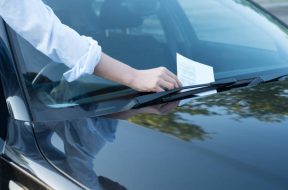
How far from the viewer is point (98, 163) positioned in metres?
1.48

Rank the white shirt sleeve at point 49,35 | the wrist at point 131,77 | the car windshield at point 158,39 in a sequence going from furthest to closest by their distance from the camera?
the car windshield at point 158,39 → the wrist at point 131,77 → the white shirt sleeve at point 49,35

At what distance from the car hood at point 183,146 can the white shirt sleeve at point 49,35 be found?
202 mm

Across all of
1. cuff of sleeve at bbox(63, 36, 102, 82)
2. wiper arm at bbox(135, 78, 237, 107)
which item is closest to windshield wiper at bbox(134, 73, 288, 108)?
wiper arm at bbox(135, 78, 237, 107)

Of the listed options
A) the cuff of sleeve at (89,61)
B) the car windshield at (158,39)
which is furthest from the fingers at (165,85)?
the cuff of sleeve at (89,61)

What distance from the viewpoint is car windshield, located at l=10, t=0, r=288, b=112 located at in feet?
6.33

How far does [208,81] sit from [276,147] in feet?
1.92

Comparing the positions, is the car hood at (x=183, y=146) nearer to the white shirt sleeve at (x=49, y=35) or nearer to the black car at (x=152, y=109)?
the black car at (x=152, y=109)

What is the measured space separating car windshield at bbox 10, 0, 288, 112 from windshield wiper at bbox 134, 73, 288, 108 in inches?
3.6

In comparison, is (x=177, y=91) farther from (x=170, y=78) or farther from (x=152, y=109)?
(x=152, y=109)

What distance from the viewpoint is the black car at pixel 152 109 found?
1.41 meters

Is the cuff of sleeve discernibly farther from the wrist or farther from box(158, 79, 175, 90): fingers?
box(158, 79, 175, 90): fingers

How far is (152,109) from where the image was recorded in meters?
1.80

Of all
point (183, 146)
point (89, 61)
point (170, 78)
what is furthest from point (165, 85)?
point (183, 146)

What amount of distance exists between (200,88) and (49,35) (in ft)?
1.95
